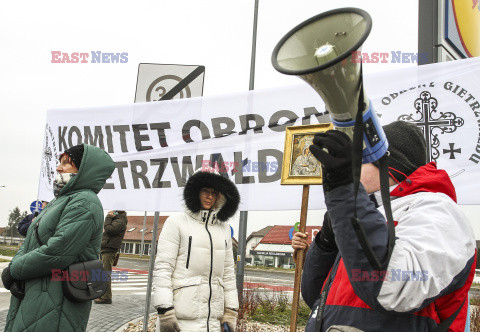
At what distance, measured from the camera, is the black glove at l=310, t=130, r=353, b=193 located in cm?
123

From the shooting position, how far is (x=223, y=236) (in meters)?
3.62

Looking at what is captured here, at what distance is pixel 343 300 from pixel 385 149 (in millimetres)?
520

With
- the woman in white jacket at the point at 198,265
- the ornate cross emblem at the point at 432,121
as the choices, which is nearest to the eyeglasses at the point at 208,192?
the woman in white jacket at the point at 198,265

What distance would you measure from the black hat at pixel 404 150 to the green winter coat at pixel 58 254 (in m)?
2.09

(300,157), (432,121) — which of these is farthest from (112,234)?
(432,121)

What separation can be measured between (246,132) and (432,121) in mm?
1770

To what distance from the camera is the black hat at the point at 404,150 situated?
1.61 metres

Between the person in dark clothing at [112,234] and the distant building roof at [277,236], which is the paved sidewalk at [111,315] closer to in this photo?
the person in dark clothing at [112,234]

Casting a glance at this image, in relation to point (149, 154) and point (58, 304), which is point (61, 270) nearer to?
point (58, 304)

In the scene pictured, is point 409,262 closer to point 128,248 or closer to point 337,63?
point 337,63

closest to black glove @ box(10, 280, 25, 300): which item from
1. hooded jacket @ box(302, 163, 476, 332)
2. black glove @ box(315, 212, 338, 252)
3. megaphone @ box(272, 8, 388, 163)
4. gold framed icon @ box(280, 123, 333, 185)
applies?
gold framed icon @ box(280, 123, 333, 185)

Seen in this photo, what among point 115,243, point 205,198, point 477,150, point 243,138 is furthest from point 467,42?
point 115,243

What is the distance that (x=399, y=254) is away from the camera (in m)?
1.24

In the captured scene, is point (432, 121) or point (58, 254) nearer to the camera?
point (58, 254)
